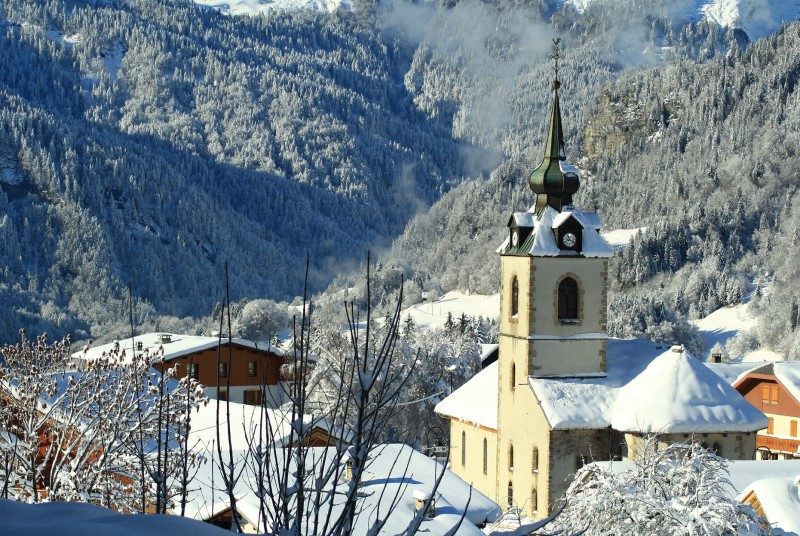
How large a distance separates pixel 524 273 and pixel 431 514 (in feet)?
59.4

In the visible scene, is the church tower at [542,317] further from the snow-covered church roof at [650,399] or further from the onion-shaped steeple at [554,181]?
the snow-covered church roof at [650,399]

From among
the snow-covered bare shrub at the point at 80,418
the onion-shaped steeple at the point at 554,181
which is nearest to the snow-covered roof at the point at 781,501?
the snow-covered bare shrub at the point at 80,418

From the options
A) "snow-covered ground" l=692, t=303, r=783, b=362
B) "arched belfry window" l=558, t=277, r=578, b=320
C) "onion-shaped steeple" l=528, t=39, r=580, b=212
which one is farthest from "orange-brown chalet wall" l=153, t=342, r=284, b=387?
"snow-covered ground" l=692, t=303, r=783, b=362

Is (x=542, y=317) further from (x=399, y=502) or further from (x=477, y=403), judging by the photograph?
(x=399, y=502)

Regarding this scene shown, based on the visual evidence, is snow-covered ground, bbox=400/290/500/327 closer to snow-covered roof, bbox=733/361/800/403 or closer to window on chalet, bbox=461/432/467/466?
snow-covered roof, bbox=733/361/800/403

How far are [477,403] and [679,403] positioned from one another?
9.01 m

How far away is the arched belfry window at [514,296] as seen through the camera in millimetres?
41875

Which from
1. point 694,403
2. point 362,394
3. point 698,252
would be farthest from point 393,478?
point 698,252

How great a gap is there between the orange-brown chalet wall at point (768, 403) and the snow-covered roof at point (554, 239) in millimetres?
24055

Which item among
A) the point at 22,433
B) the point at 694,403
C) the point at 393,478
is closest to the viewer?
the point at 22,433

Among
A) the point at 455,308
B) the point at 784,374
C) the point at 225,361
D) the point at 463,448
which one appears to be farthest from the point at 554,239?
the point at 455,308

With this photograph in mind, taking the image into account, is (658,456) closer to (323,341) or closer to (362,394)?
(362,394)

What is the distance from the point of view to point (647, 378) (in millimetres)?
38844

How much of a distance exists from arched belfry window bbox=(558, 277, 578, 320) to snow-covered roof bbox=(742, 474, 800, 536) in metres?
14.2
